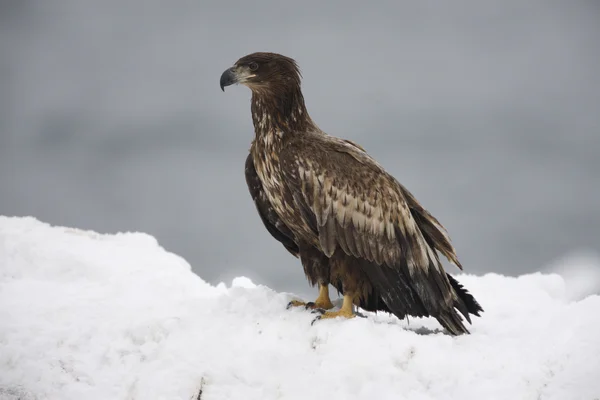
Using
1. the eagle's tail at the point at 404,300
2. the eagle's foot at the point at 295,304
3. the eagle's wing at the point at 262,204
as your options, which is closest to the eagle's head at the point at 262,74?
the eagle's wing at the point at 262,204

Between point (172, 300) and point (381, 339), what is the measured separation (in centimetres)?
311

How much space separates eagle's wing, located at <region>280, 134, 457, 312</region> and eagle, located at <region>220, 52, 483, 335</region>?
0.01 m

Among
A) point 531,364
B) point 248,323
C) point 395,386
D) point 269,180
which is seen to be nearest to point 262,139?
point 269,180

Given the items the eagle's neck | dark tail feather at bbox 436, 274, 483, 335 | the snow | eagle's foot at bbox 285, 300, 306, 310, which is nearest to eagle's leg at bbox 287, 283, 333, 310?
eagle's foot at bbox 285, 300, 306, 310

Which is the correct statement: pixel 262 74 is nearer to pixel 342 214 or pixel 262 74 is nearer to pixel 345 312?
pixel 342 214

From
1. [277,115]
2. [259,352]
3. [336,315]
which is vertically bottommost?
[259,352]

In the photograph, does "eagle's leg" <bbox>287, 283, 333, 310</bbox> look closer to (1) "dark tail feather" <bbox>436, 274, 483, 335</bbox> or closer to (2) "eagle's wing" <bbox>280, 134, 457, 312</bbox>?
(2) "eagle's wing" <bbox>280, 134, 457, 312</bbox>

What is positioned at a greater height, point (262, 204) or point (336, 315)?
point (262, 204)

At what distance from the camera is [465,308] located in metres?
8.52

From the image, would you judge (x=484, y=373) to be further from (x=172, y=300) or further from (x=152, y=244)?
(x=152, y=244)

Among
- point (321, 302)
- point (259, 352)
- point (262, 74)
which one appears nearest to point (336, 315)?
point (321, 302)

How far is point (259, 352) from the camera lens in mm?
7559

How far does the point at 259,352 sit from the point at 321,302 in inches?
57.7

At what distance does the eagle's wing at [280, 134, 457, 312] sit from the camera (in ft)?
26.5
